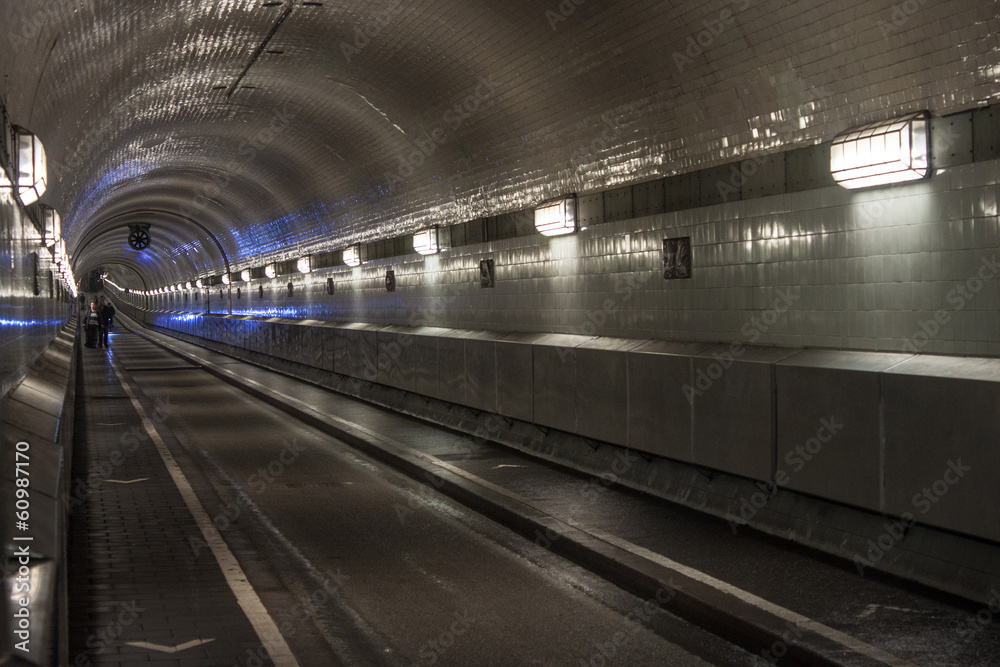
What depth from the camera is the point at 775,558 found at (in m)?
7.27

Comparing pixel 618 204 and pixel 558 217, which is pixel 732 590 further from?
pixel 558 217

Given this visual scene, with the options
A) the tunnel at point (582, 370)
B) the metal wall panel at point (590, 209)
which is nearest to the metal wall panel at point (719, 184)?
the tunnel at point (582, 370)

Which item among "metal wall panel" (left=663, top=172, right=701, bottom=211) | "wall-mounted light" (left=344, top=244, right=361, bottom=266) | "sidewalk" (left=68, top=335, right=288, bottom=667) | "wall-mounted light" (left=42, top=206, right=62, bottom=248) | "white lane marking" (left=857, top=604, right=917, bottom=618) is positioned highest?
"wall-mounted light" (left=42, top=206, right=62, bottom=248)

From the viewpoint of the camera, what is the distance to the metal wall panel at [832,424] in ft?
22.2

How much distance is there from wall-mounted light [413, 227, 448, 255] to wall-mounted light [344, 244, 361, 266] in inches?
173

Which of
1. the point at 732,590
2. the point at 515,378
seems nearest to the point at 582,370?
the point at 515,378

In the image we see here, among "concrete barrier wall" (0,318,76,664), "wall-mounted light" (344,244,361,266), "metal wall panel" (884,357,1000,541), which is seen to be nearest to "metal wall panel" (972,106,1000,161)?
"metal wall panel" (884,357,1000,541)

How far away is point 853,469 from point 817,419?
19.4 inches

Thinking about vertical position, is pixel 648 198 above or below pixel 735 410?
above

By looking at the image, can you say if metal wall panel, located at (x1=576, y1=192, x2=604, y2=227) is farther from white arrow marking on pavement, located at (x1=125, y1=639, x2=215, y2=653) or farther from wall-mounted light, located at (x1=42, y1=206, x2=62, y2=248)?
wall-mounted light, located at (x1=42, y1=206, x2=62, y2=248)

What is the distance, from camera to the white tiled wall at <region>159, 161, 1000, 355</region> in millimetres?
6395

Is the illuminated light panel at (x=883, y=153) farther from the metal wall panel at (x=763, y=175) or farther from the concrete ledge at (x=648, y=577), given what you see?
the concrete ledge at (x=648, y=577)

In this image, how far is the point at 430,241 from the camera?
1576cm

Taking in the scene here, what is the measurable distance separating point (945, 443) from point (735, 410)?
2.26 metres
